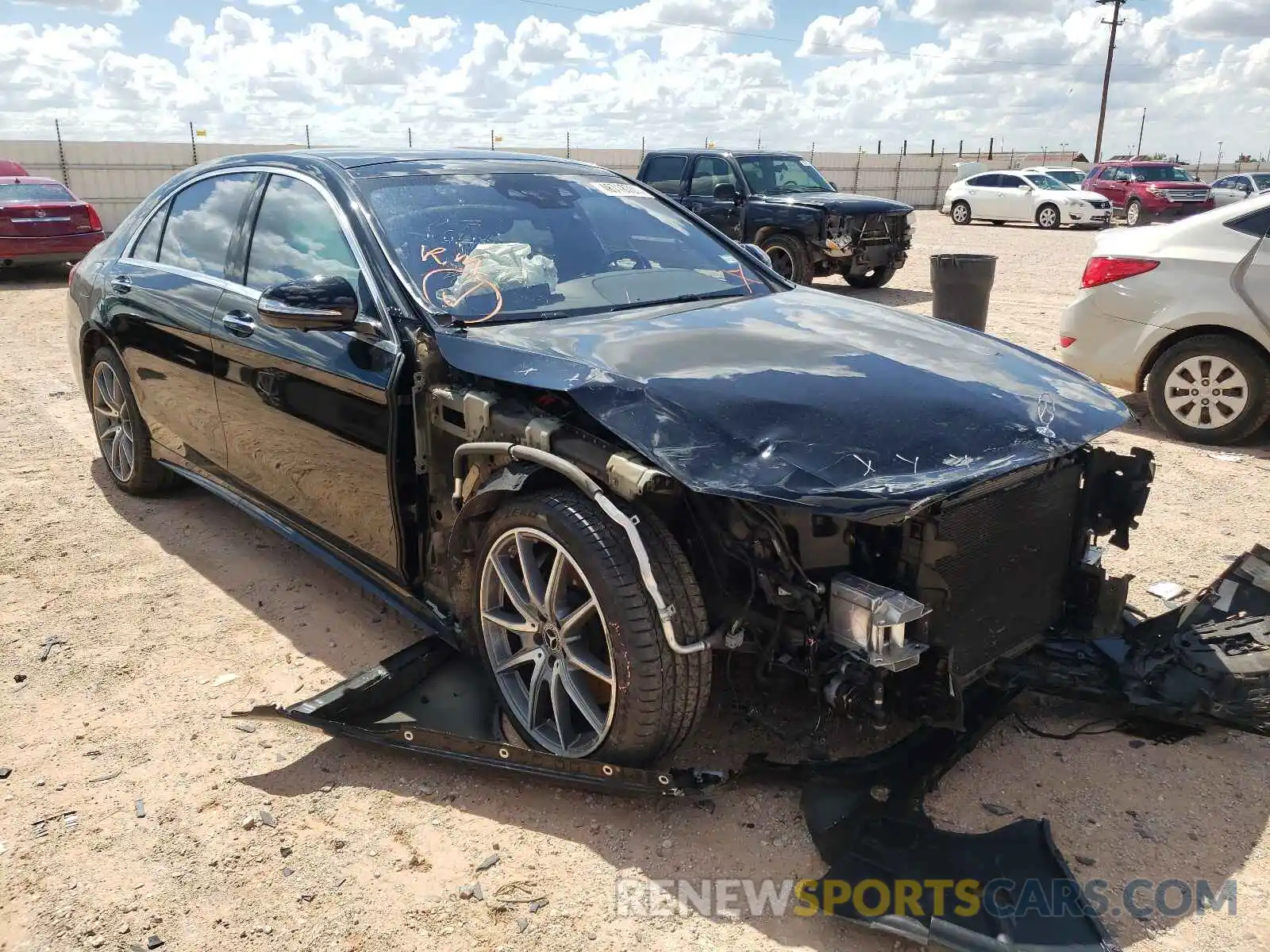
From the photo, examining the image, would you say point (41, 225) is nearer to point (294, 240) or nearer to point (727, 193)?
point (727, 193)

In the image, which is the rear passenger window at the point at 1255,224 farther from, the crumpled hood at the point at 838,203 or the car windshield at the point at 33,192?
the car windshield at the point at 33,192

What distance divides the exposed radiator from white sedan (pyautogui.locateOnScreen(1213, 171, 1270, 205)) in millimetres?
28067

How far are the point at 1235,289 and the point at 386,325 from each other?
5.35 metres

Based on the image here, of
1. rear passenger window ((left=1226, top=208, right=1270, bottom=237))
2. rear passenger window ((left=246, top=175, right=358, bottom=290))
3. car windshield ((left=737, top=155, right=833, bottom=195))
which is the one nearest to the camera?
rear passenger window ((left=246, top=175, right=358, bottom=290))

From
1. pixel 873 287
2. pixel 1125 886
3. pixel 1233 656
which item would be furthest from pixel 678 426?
pixel 873 287

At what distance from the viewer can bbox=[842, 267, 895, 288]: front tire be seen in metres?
12.9

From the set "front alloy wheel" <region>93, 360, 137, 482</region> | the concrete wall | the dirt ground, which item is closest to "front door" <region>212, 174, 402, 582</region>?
the dirt ground

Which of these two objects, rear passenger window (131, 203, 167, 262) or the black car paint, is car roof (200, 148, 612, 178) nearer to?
the black car paint

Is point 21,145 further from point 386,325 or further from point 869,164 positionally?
point 869,164

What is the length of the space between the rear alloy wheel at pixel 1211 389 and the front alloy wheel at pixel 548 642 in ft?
16.7

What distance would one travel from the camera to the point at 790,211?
12.2 m

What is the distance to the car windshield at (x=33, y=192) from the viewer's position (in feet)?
45.0

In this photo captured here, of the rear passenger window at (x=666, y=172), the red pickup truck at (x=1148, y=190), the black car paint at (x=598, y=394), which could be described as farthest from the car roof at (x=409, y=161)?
the red pickup truck at (x=1148, y=190)

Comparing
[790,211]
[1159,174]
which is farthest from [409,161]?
[1159,174]
